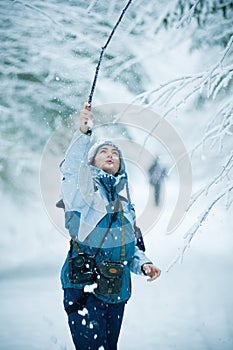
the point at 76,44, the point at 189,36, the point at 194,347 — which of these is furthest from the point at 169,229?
the point at 76,44

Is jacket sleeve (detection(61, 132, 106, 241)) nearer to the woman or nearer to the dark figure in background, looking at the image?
the woman

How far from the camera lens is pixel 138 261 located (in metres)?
1.99

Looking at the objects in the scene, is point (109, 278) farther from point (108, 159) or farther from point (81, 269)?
point (108, 159)

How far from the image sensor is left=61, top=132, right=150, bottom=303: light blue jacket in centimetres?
186

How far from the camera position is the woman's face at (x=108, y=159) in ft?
6.87

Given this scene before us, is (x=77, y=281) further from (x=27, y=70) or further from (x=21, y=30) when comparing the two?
(x=27, y=70)

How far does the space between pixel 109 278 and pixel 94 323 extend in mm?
210

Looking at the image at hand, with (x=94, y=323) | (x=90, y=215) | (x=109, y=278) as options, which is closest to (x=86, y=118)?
(x=90, y=215)

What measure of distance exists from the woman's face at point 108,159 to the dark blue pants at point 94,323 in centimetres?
65

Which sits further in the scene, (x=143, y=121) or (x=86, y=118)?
(x=143, y=121)

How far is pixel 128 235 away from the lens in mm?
1965

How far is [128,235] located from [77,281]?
34 cm

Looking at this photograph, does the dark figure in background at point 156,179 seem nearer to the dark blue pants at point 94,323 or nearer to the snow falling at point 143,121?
Result: the snow falling at point 143,121

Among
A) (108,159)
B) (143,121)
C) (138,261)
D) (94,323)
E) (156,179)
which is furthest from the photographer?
(156,179)
